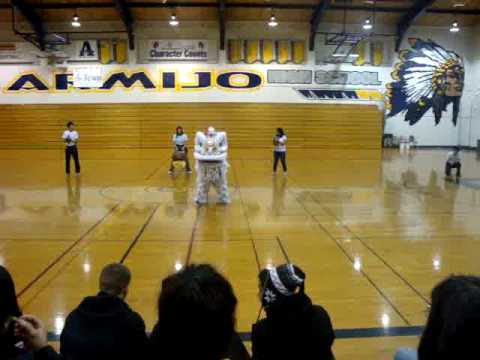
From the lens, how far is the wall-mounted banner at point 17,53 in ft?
72.0

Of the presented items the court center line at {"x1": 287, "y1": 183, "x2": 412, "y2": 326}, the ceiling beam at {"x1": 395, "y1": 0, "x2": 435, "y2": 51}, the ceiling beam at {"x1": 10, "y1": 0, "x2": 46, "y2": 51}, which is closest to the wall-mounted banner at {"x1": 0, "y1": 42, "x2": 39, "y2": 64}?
the ceiling beam at {"x1": 10, "y1": 0, "x2": 46, "y2": 51}

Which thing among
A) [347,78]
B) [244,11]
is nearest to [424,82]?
[347,78]

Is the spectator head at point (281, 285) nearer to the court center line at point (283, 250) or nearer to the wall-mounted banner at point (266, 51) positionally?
the court center line at point (283, 250)

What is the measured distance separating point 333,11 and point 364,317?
2014cm

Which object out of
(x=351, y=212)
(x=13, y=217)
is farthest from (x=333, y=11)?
(x=13, y=217)

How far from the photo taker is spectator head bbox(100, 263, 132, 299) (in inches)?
Result: 106

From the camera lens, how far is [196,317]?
146cm

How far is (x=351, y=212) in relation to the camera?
8586mm

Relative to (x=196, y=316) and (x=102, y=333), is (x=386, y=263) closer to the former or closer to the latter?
(x=102, y=333)

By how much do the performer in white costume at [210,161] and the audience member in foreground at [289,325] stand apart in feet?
23.2

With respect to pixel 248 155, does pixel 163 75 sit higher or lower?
higher

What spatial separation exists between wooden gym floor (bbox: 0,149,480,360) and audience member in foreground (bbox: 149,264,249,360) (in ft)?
7.11

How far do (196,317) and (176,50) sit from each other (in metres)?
22.0

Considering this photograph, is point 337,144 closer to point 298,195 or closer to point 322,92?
point 322,92
